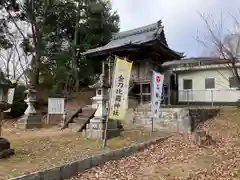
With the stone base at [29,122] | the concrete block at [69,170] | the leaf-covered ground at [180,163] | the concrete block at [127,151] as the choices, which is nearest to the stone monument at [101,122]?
the concrete block at [127,151]

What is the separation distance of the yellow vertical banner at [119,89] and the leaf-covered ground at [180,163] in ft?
5.14

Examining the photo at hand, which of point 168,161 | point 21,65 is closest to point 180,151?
point 168,161

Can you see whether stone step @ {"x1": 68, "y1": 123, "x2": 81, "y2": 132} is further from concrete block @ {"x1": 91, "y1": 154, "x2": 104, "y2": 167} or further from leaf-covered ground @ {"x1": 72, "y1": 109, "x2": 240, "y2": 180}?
concrete block @ {"x1": 91, "y1": 154, "x2": 104, "y2": 167}

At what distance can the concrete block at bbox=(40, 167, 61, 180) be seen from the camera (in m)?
5.19

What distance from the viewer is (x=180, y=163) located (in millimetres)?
7031

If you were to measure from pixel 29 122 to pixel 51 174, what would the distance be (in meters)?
8.56

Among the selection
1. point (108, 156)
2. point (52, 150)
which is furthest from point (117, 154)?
point (52, 150)

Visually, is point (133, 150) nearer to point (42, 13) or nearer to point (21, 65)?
point (42, 13)

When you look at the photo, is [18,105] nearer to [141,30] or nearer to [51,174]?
[141,30]

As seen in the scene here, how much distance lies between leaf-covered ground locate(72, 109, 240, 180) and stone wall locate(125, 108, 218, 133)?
1022mm

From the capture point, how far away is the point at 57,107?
14.3 m

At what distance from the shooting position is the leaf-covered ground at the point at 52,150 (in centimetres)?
570

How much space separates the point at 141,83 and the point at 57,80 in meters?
7.34

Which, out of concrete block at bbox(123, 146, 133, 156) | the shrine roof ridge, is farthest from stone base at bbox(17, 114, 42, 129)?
the shrine roof ridge
